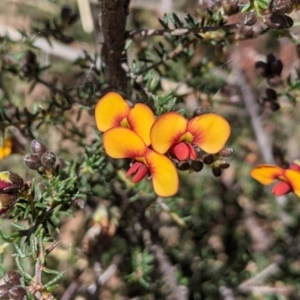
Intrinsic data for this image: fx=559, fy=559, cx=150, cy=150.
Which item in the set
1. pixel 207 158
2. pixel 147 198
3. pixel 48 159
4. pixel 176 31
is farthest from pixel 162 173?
pixel 147 198

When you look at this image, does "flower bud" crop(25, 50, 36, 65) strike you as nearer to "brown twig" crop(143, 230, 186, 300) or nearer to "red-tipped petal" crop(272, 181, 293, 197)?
"brown twig" crop(143, 230, 186, 300)

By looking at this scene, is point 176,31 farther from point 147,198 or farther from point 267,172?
point 147,198

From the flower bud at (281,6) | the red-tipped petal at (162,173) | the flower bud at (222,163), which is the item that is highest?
the flower bud at (281,6)

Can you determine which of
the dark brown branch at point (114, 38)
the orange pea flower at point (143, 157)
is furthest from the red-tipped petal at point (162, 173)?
the dark brown branch at point (114, 38)

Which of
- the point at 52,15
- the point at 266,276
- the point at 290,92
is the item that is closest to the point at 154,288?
the point at 266,276

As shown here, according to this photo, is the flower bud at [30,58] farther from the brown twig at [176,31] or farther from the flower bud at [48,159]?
the flower bud at [48,159]

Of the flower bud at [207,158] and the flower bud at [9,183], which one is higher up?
the flower bud at [9,183]

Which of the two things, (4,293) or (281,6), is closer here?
(281,6)
